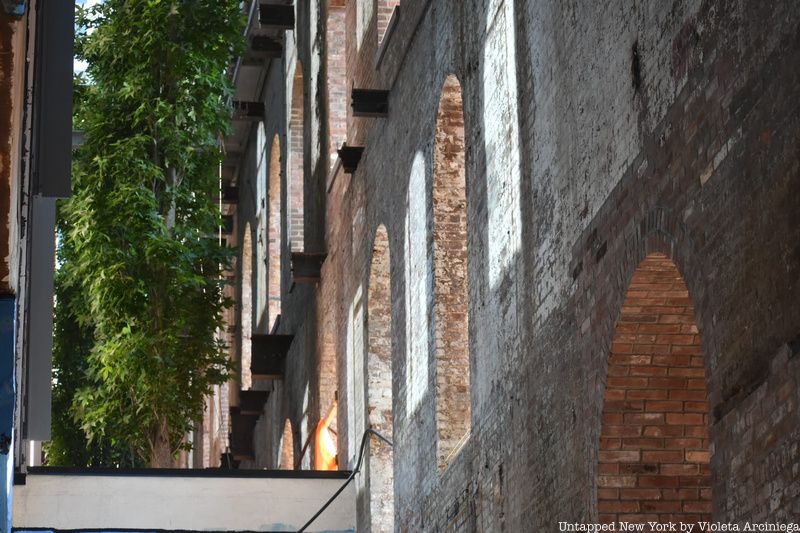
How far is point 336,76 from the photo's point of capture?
19625mm

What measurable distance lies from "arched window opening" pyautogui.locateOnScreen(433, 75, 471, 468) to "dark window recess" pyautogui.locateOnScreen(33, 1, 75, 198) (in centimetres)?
507

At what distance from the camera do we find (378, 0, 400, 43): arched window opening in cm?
1645

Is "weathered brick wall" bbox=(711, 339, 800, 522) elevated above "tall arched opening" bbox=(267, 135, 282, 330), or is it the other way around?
"tall arched opening" bbox=(267, 135, 282, 330)

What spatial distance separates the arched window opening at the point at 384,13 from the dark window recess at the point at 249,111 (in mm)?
11227

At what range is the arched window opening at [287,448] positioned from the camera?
22750 millimetres

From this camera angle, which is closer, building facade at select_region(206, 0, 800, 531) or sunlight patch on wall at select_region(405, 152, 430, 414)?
building facade at select_region(206, 0, 800, 531)

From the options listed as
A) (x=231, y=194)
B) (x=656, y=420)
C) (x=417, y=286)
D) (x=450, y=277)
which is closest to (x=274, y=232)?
(x=231, y=194)

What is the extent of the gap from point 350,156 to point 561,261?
8.05 metres

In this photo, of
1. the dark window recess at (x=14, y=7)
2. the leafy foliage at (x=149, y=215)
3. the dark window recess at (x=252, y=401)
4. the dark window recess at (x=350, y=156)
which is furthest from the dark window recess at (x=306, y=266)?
the dark window recess at (x=14, y=7)

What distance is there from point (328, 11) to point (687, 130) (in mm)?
12499

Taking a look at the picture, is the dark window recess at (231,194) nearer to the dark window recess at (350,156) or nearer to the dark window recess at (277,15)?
the dark window recess at (277,15)

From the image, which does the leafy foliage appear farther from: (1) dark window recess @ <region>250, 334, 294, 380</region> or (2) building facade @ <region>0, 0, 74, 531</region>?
(2) building facade @ <region>0, 0, 74, 531</region>

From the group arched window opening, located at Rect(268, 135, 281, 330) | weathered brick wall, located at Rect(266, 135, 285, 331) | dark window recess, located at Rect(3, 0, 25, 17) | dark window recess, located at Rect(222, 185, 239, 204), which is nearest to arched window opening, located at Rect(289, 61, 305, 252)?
weathered brick wall, located at Rect(266, 135, 285, 331)

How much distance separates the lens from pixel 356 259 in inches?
690
